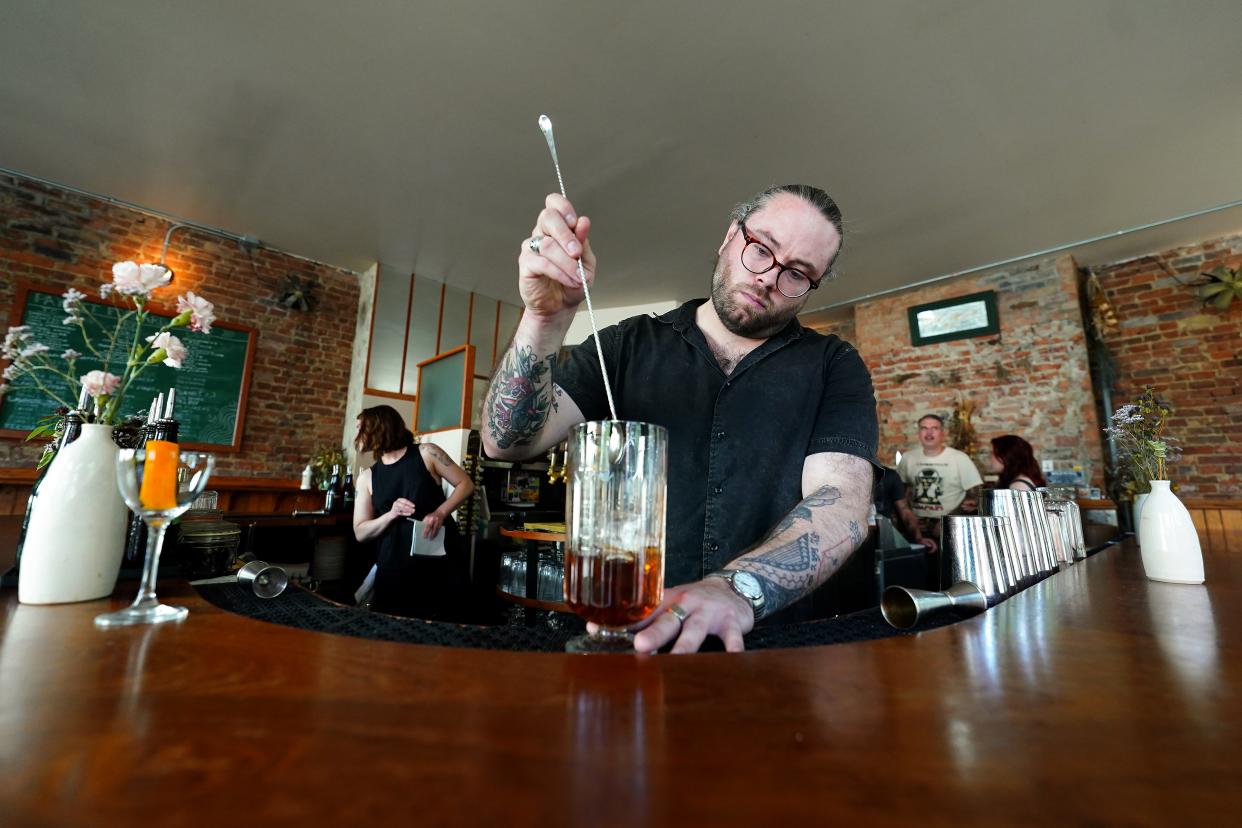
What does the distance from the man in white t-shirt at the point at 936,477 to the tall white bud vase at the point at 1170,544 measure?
334 cm

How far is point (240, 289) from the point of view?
492cm

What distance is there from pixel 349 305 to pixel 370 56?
10.0 feet

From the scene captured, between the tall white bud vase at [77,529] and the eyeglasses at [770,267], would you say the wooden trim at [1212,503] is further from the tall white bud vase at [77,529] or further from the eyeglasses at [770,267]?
the tall white bud vase at [77,529]

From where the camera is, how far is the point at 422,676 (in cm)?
44

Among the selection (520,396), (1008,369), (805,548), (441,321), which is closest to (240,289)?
(441,321)

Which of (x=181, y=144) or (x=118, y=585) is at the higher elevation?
(x=181, y=144)

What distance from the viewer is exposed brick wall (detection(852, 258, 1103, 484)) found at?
4.61 meters

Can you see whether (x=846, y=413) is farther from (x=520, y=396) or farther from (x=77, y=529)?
(x=77, y=529)

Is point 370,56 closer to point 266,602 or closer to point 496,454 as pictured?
point 496,454

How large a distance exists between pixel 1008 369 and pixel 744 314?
4.68 m

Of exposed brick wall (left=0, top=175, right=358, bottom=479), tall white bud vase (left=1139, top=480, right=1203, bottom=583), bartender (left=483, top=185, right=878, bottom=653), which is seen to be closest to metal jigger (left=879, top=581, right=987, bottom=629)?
bartender (left=483, top=185, right=878, bottom=653)

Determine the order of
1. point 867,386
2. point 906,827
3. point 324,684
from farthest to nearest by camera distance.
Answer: point 867,386, point 324,684, point 906,827

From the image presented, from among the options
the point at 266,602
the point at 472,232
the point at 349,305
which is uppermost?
the point at 472,232

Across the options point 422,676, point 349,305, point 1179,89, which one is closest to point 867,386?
point 422,676
